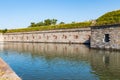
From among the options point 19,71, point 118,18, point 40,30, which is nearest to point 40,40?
point 40,30

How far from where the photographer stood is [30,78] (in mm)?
15516

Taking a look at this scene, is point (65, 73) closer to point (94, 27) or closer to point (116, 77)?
point (116, 77)

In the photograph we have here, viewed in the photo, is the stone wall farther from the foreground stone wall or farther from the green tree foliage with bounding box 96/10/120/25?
the foreground stone wall

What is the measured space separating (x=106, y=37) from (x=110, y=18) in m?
2.87

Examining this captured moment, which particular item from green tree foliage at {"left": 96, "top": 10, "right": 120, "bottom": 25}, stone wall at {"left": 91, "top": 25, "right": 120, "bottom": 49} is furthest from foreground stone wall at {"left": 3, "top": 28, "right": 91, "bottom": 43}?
stone wall at {"left": 91, "top": 25, "right": 120, "bottom": 49}

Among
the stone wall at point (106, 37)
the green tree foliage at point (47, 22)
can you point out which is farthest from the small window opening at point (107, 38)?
the green tree foliage at point (47, 22)

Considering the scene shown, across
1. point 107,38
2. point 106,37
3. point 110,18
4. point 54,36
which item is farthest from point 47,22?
point 107,38

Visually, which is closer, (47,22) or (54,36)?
(54,36)

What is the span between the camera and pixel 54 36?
6075 cm

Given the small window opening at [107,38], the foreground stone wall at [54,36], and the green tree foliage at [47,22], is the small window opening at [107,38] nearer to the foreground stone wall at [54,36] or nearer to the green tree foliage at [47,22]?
the foreground stone wall at [54,36]

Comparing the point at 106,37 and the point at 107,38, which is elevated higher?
the point at 106,37

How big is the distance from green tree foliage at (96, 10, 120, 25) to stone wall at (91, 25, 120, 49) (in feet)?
2.30

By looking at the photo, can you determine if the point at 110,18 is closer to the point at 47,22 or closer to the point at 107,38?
the point at 107,38

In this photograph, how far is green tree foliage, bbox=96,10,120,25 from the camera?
34.5 m
